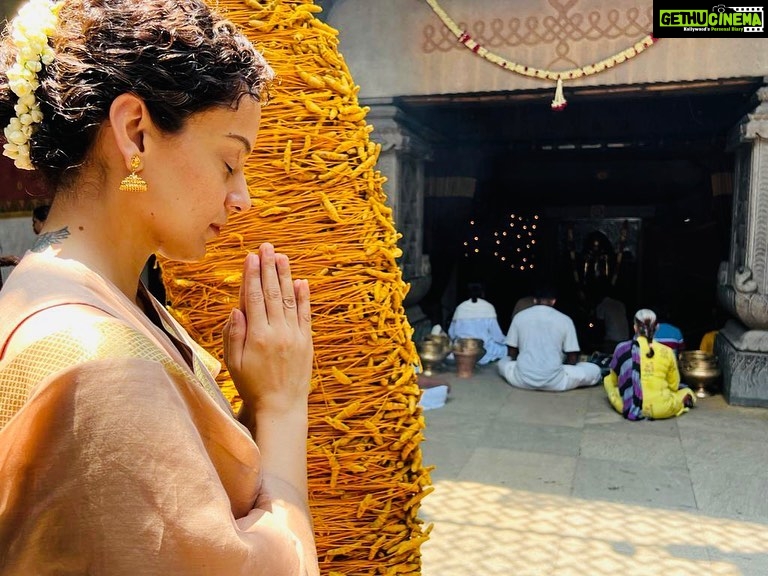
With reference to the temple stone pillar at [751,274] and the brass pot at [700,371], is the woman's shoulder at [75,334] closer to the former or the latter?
the temple stone pillar at [751,274]

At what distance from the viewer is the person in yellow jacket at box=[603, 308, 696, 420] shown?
612 cm

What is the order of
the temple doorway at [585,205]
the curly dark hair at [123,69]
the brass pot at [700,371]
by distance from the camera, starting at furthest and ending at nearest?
1. the temple doorway at [585,205]
2. the brass pot at [700,371]
3. the curly dark hair at [123,69]

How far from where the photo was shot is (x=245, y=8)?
131cm

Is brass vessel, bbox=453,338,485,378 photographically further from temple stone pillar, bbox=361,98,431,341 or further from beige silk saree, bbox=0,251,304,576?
beige silk saree, bbox=0,251,304,576

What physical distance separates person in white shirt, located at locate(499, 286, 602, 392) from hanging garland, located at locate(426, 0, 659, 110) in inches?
98.0

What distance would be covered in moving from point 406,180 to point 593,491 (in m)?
4.45

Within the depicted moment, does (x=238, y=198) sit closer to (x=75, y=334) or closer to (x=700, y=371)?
(x=75, y=334)

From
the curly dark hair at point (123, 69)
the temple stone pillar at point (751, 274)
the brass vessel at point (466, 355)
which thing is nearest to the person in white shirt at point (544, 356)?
the brass vessel at point (466, 355)

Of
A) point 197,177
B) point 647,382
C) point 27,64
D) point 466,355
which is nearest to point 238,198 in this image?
point 197,177

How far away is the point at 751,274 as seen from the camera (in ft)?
20.7

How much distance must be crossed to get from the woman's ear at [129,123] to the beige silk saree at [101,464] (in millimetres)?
211

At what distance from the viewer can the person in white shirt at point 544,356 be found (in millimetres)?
7355

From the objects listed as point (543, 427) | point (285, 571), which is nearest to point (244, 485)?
point (285, 571)

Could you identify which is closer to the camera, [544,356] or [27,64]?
[27,64]
